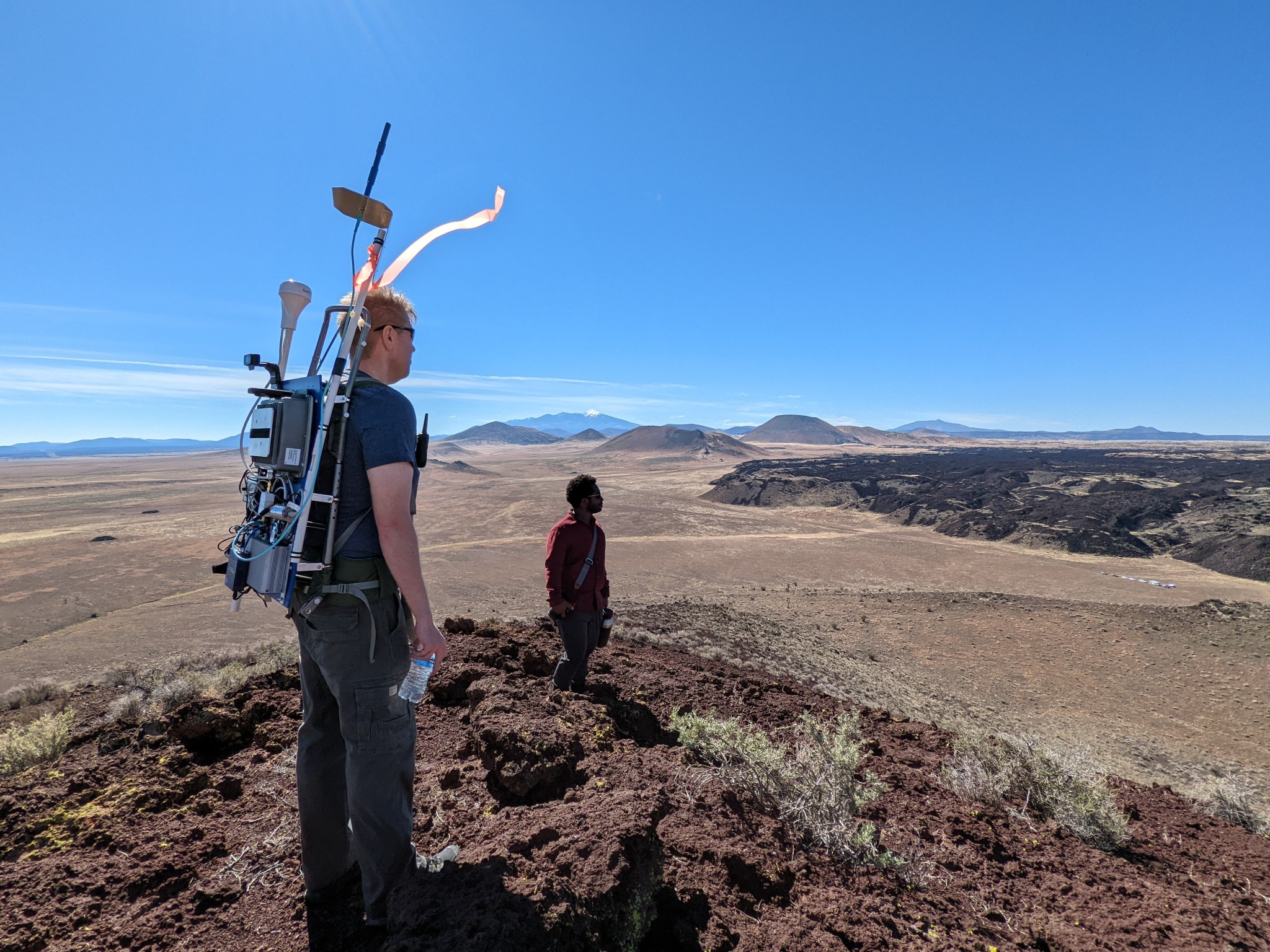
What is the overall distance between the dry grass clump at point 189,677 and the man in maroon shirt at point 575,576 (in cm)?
245

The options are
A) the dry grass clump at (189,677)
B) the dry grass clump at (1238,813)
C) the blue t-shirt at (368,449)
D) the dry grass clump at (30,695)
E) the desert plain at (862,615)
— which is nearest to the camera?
the blue t-shirt at (368,449)

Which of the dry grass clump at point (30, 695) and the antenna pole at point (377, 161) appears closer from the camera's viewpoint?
the antenna pole at point (377, 161)

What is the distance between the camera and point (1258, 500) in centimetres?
2591

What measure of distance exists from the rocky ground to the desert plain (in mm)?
1169

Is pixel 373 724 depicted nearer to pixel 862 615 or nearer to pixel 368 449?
pixel 368 449

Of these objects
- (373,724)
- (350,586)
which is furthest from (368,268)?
(373,724)

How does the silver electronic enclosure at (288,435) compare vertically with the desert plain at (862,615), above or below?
above

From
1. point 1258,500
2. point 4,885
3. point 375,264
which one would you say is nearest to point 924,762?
point 375,264

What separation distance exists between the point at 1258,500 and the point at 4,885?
4017 centimetres

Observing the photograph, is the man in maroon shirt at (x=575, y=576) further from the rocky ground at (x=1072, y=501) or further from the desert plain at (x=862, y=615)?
the rocky ground at (x=1072, y=501)

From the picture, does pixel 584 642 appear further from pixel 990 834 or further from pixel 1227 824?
pixel 1227 824

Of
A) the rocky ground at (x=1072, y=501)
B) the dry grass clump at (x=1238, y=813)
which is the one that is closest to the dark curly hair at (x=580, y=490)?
the dry grass clump at (x=1238, y=813)

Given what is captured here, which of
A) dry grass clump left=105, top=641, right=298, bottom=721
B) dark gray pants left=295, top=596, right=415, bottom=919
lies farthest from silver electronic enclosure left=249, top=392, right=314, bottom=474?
dry grass clump left=105, top=641, right=298, bottom=721

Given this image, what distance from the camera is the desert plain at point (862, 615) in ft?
23.5
